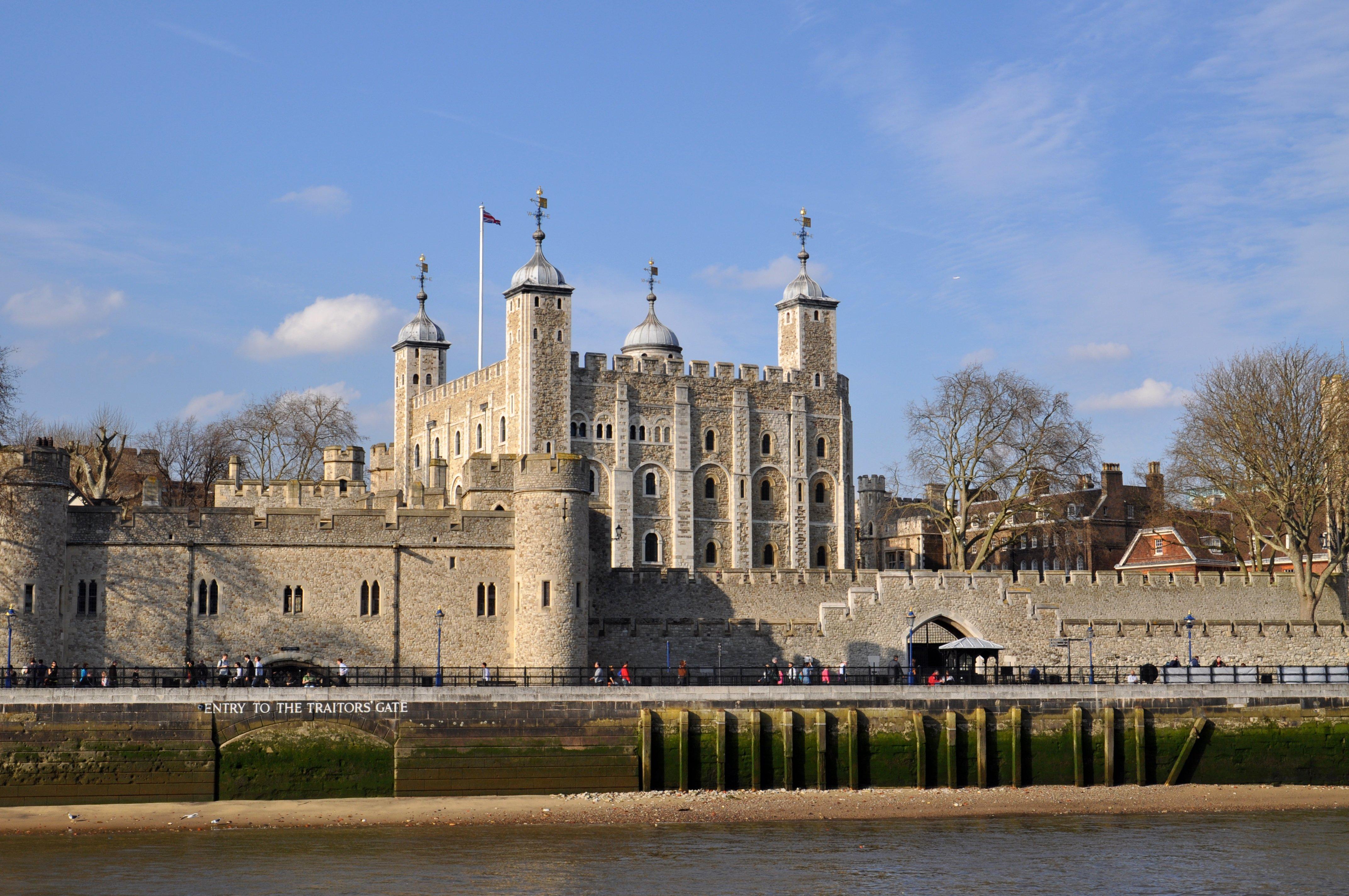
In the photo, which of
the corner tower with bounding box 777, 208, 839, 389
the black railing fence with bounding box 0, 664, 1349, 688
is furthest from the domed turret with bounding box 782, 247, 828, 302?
the black railing fence with bounding box 0, 664, 1349, 688

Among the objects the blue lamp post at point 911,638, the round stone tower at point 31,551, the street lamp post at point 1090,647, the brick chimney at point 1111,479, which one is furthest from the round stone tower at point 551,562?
the brick chimney at point 1111,479

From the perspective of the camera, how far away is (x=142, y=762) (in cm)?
3397

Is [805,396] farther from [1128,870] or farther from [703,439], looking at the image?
[1128,870]

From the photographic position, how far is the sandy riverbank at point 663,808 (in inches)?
1294

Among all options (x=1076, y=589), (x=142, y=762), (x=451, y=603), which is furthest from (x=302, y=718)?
(x=1076, y=589)

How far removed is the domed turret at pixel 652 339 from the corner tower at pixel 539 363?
31.8 ft

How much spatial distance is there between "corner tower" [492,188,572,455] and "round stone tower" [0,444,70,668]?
27611 millimetres

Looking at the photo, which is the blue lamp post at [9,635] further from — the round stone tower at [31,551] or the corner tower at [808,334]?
the corner tower at [808,334]

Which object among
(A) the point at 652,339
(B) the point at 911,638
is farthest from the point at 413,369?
(B) the point at 911,638

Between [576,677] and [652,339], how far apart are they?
3835 cm

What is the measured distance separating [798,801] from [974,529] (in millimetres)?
46447

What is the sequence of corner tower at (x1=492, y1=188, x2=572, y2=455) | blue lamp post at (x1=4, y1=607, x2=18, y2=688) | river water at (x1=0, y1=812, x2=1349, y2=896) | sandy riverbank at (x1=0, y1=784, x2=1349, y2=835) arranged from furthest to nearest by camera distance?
corner tower at (x1=492, y1=188, x2=572, y2=455), blue lamp post at (x1=4, y1=607, x2=18, y2=688), sandy riverbank at (x1=0, y1=784, x2=1349, y2=835), river water at (x1=0, y1=812, x2=1349, y2=896)

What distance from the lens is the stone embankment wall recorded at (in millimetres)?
34031

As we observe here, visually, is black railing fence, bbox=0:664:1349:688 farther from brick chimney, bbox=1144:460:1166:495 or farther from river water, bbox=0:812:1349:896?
brick chimney, bbox=1144:460:1166:495
